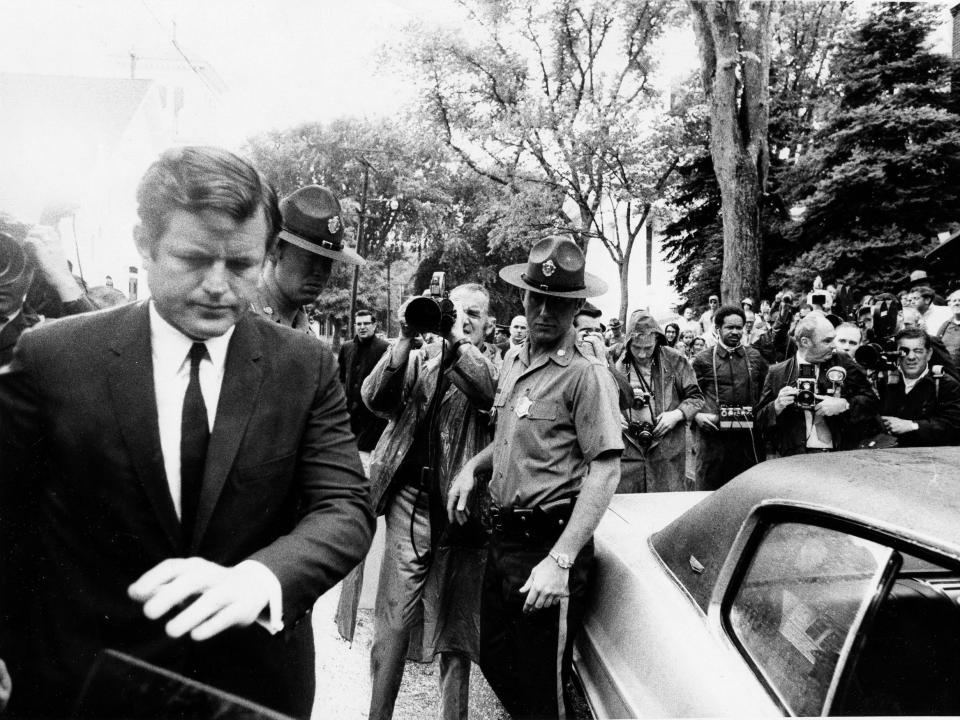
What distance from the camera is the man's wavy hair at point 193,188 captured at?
1.12 metres

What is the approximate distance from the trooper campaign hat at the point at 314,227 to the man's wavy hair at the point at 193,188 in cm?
99

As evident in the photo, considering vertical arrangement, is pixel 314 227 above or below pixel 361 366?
above

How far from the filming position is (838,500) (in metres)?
1.47

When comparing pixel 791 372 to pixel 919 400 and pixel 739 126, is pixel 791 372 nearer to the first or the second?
pixel 919 400

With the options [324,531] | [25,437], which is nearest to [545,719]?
[324,531]

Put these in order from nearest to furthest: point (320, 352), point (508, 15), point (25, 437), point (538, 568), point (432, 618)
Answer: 1. point (25, 437)
2. point (320, 352)
3. point (538, 568)
4. point (432, 618)
5. point (508, 15)

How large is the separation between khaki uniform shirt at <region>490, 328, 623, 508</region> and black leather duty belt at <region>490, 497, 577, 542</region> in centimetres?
2

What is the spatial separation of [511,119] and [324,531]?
14369 mm

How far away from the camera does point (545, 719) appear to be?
2.15m

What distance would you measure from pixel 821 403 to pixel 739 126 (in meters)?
7.87

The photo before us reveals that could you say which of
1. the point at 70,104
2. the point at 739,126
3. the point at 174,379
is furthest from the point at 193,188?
the point at 739,126

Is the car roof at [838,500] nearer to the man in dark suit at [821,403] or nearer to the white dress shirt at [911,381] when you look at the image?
the man in dark suit at [821,403]

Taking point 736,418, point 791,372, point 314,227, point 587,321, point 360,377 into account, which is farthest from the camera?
point 360,377

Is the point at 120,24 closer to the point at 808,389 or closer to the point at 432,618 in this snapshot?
the point at 432,618
